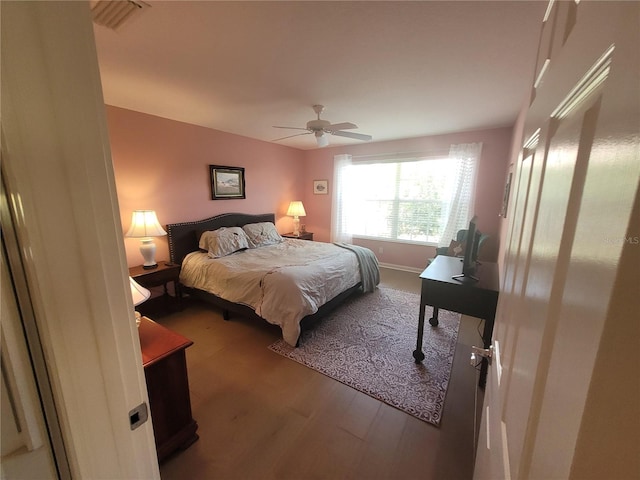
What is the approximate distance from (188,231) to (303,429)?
2.95m

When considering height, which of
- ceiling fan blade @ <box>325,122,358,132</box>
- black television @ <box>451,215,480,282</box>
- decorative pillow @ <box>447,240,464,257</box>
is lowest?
decorative pillow @ <box>447,240,464,257</box>

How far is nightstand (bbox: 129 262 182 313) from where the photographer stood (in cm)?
282

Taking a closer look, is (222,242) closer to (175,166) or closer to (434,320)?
(175,166)

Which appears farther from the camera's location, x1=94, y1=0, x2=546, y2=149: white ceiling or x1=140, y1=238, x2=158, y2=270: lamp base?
x1=140, y1=238, x2=158, y2=270: lamp base

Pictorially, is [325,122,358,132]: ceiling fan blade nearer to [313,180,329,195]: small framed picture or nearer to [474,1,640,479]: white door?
[474,1,640,479]: white door

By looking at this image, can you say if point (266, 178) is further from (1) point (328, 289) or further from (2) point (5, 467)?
(2) point (5, 467)

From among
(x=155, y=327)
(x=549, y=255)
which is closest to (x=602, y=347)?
(x=549, y=255)

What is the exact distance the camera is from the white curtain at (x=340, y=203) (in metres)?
5.08

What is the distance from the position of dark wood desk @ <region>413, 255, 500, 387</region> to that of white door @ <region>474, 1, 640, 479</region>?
1539mm

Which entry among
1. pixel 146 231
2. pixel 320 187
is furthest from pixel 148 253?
pixel 320 187

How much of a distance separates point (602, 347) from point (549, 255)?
0.24m

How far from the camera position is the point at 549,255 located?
0.42 metres

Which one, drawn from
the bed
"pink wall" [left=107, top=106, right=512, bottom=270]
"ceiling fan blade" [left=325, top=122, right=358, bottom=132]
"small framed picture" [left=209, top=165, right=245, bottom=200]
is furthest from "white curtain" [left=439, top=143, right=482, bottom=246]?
"small framed picture" [left=209, top=165, right=245, bottom=200]

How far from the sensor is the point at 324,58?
189cm
